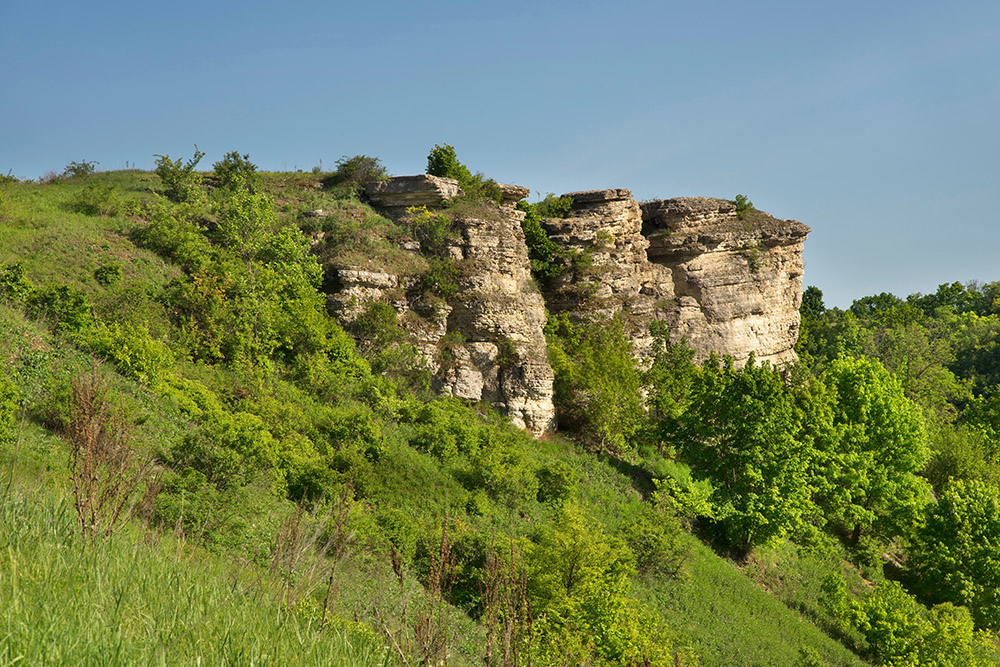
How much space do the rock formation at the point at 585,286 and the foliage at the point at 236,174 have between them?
6.44 metres

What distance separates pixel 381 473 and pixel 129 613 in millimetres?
16746

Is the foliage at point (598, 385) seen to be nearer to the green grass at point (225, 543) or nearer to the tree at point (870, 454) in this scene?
the green grass at point (225, 543)

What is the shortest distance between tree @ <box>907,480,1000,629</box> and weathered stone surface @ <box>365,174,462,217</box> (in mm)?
27606

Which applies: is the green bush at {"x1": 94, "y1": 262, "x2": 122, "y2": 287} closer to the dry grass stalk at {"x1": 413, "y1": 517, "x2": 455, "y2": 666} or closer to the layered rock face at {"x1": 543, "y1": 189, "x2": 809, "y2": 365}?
the dry grass stalk at {"x1": 413, "y1": 517, "x2": 455, "y2": 666}

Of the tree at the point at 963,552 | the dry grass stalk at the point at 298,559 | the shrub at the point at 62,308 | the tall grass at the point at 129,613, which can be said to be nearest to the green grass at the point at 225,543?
the tall grass at the point at 129,613

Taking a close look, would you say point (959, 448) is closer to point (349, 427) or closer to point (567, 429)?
point (567, 429)

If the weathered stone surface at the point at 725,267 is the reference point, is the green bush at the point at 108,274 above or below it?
below

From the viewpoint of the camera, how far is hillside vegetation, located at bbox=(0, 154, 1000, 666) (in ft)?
13.1

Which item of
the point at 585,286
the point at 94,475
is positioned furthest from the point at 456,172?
the point at 94,475

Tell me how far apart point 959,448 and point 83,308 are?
4384 cm

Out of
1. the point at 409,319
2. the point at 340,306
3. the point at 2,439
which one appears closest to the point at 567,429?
the point at 409,319

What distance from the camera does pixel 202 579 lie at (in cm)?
430

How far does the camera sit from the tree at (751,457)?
25891mm

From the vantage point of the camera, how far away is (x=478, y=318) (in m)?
32.1
